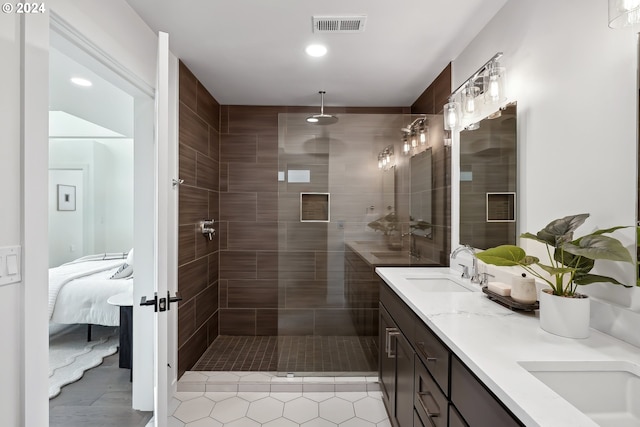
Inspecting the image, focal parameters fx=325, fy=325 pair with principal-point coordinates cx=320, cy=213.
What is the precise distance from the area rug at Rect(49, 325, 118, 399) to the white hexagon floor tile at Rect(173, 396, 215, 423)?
95 cm

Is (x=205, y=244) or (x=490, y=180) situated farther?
(x=205, y=244)

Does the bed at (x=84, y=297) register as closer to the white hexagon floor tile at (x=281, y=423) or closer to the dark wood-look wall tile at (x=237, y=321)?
the dark wood-look wall tile at (x=237, y=321)

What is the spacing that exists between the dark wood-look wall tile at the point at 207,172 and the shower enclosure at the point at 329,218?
0.74 meters

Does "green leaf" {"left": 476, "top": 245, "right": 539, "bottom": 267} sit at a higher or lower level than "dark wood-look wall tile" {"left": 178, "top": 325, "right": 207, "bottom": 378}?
higher

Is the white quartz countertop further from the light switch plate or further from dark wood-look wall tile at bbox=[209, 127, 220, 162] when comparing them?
dark wood-look wall tile at bbox=[209, 127, 220, 162]

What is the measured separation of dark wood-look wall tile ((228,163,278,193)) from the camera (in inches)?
134

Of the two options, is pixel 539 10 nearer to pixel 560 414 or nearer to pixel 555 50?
pixel 555 50

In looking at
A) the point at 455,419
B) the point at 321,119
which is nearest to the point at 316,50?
the point at 321,119

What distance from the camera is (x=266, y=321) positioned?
338cm

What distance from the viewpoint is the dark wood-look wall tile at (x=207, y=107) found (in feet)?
9.25

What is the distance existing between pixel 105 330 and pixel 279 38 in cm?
342

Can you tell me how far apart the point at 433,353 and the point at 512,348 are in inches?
12.1

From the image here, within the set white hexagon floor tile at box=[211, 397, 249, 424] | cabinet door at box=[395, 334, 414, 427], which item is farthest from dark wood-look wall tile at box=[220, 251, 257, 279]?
cabinet door at box=[395, 334, 414, 427]

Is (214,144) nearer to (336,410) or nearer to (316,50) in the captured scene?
(316,50)
